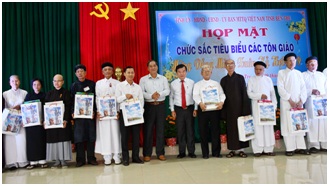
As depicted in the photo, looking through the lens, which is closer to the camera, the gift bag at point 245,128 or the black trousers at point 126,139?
the black trousers at point 126,139

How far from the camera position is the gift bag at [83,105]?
12.8 feet

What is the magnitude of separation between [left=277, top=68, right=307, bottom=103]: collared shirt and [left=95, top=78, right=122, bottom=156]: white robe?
94.1 inches

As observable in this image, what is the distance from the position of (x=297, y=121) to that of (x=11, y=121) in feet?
12.8

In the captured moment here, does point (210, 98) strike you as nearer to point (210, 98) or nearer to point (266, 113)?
point (210, 98)

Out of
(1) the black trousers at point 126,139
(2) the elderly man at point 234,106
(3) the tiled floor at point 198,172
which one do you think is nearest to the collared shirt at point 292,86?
(2) the elderly man at point 234,106

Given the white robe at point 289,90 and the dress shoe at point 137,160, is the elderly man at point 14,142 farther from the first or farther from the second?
the white robe at point 289,90

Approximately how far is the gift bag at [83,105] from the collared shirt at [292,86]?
267cm

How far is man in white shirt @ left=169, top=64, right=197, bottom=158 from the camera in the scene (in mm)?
4242

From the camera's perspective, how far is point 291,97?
4.21 meters

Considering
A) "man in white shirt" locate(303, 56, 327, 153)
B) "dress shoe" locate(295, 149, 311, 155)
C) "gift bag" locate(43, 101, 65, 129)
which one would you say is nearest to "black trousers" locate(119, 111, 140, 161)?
"gift bag" locate(43, 101, 65, 129)

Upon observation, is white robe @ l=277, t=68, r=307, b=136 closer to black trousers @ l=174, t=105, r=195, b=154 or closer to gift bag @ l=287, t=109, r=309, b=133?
gift bag @ l=287, t=109, r=309, b=133

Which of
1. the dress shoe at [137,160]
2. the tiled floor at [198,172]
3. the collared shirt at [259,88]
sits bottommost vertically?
the tiled floor at [198,172]

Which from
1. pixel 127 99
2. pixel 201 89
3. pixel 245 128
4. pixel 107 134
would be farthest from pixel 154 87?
pixel 245 128

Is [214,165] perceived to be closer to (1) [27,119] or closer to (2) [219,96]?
(2) [219,96]
